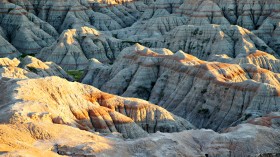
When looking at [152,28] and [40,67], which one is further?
[152,28]

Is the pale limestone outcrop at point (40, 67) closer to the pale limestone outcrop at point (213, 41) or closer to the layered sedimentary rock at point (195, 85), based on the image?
the layered sedimentary rock at point (195, 85)

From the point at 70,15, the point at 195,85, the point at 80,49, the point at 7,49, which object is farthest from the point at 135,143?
the point at 70,15

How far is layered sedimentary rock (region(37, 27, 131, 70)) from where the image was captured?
104125mm

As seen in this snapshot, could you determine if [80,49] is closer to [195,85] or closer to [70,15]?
[70,15]

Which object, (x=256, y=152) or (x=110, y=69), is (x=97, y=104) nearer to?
(x=256, y=152)

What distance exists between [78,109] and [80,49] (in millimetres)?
58557

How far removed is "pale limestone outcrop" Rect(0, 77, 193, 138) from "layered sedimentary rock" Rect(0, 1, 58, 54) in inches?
2544

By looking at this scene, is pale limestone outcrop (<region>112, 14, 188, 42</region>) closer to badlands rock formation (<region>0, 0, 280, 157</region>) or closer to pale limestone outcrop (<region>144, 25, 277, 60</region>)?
badlands rock formation (<region>0, 0, 280, 157</region>)

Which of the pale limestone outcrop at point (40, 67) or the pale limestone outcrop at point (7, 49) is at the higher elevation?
the pale limestone outcrop at point (40, 67)

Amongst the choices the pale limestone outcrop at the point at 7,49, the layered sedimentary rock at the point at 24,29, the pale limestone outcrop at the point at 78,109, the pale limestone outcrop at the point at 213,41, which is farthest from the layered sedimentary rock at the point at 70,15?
the pale limestone outcrop at the point at 78,109

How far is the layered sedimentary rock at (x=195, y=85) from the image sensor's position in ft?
202

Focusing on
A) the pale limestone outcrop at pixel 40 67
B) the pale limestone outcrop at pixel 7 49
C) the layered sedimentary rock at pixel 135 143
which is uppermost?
the layered sedimentary rock at pixel 135 143

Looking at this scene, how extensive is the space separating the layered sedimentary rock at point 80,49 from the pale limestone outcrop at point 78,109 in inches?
1933

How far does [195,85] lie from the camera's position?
6719cm
